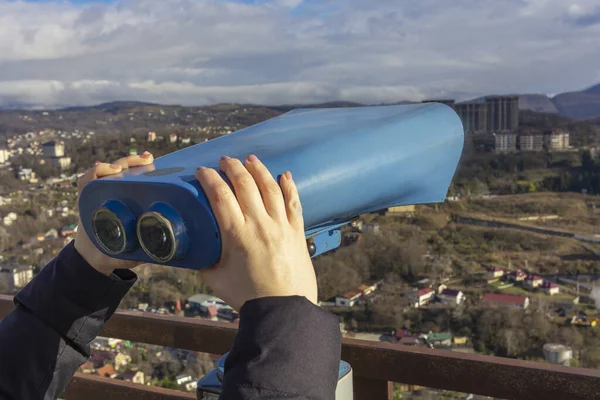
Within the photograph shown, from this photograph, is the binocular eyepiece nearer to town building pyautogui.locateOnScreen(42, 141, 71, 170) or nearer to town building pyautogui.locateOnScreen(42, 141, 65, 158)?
town building pyautogui.locateOnScreen(42, 141, 71, 170)

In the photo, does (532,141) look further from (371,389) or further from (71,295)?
(71,295)

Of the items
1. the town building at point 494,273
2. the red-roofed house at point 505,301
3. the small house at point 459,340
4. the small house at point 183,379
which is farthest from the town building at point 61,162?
the small house at point 183,379

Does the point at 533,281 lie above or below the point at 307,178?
below

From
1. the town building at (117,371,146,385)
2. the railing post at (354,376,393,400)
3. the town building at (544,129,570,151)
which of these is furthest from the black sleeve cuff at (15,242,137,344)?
the town building at (544,129,570,151)

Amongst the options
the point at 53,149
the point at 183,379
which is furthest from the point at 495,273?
the point at 53,149

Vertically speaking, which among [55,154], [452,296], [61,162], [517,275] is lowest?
[452,296]

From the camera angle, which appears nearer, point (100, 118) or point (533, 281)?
point (533, 281)
